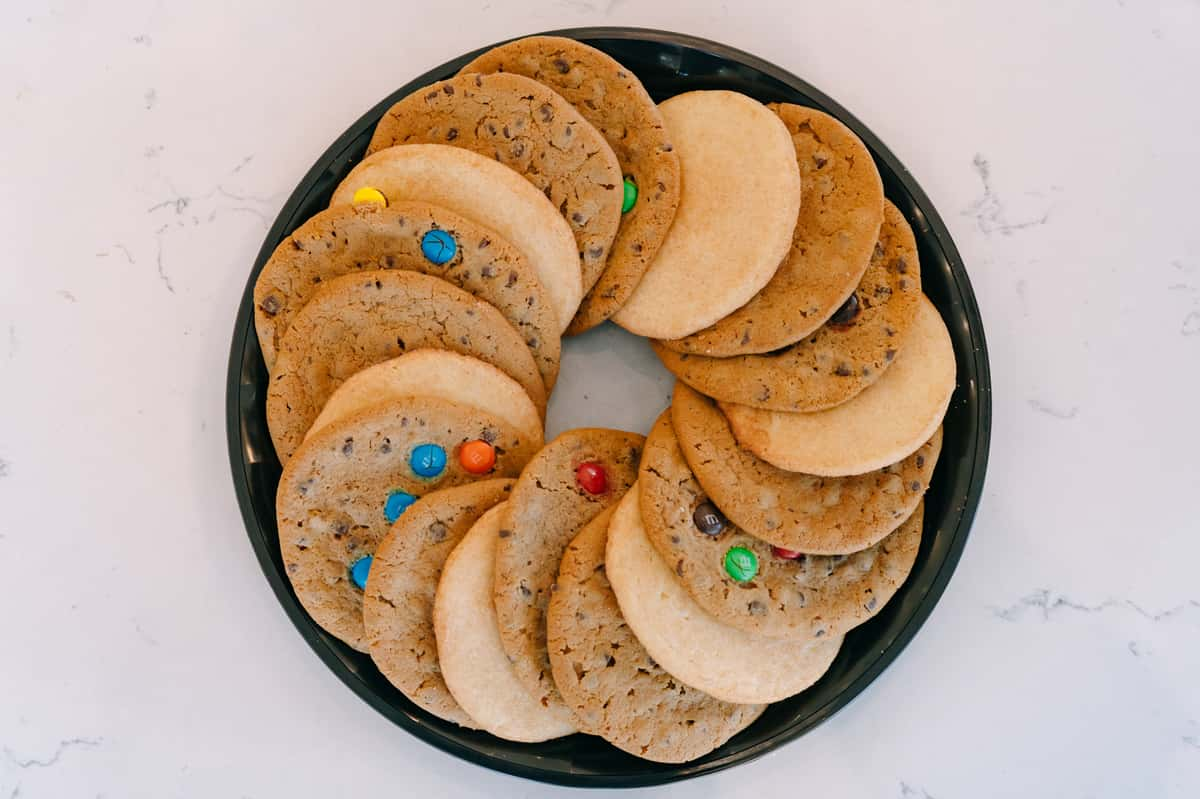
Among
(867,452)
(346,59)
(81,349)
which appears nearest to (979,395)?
(867,452)

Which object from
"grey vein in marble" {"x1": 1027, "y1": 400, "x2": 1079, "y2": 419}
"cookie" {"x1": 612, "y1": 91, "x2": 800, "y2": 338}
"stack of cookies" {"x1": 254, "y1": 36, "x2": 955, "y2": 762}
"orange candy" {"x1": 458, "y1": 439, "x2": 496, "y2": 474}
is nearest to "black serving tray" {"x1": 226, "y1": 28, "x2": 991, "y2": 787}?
"stack of cookies" {"x1": 254, "y1": 36, "x2": 955, "y2": 762}

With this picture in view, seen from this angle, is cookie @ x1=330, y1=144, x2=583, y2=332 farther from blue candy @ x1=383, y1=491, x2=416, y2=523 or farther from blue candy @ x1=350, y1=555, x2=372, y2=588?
blue candy @ x1=350, y1=555, x2=372, y2=588

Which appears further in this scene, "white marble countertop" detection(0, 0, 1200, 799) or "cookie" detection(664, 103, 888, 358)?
"white marble countertop" detection(0, 0, 1200, 799)

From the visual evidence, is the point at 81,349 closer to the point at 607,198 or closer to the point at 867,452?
the point at 607,198

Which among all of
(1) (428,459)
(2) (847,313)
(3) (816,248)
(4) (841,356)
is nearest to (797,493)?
(4) (841,356)

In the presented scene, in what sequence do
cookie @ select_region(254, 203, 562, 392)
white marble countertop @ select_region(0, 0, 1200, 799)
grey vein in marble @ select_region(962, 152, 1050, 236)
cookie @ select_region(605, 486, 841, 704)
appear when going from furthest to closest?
grey vein in marble @ select_region(962, 152, 1050, 236), white marble countertop @ select_region(0, 0, 1200, 799), cookie @ select_region(254, 203, 562, 392), cookie @ select_region(605, 486, 841, 704)

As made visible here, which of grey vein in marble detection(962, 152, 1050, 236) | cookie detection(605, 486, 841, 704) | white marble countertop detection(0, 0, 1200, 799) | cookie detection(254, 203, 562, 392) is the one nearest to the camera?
cookie detection(605, 486, 841, 704)

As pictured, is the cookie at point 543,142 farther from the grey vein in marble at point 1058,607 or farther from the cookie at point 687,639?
the grey vein in marble at point 1058,607
